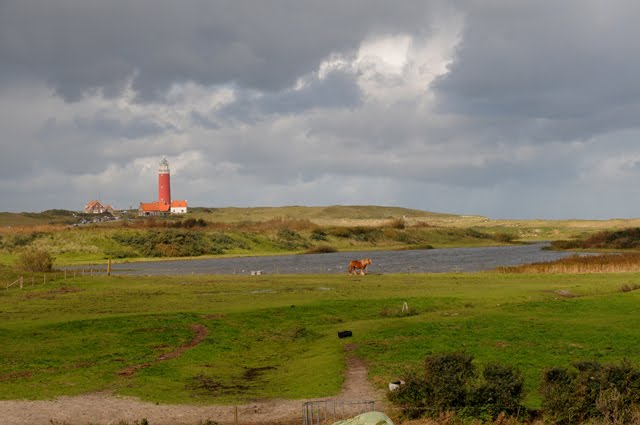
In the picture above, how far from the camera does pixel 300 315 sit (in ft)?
147

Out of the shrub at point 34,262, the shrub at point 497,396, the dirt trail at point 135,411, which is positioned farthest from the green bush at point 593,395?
the shrub at point 34,262

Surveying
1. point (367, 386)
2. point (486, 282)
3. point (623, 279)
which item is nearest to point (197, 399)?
point (367, 386)

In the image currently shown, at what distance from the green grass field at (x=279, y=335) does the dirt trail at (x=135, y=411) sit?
93cm

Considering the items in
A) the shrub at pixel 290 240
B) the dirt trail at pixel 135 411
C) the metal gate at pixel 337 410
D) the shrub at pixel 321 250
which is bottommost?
the dirt trail at pixel 135 411

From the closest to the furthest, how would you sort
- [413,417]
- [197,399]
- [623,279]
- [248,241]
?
[413,417], [197,399], [623,279], [248,241]

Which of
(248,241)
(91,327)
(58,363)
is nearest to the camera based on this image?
(58,363)

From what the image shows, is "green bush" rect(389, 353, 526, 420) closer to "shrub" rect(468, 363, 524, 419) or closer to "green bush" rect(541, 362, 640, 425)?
"shrub" rect(468, 363, 524, 419)

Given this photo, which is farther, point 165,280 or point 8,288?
point 165,280

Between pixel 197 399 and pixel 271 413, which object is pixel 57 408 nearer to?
pixel 197 399

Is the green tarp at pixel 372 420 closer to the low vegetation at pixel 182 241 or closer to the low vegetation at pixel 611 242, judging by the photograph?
the low vegetation at pixel 182 241

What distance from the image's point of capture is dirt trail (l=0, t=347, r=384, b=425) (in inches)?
852

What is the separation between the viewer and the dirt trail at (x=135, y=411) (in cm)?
2164

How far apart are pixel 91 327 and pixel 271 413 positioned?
66.3 feet

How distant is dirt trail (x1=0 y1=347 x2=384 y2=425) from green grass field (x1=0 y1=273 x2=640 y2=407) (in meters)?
0.93
